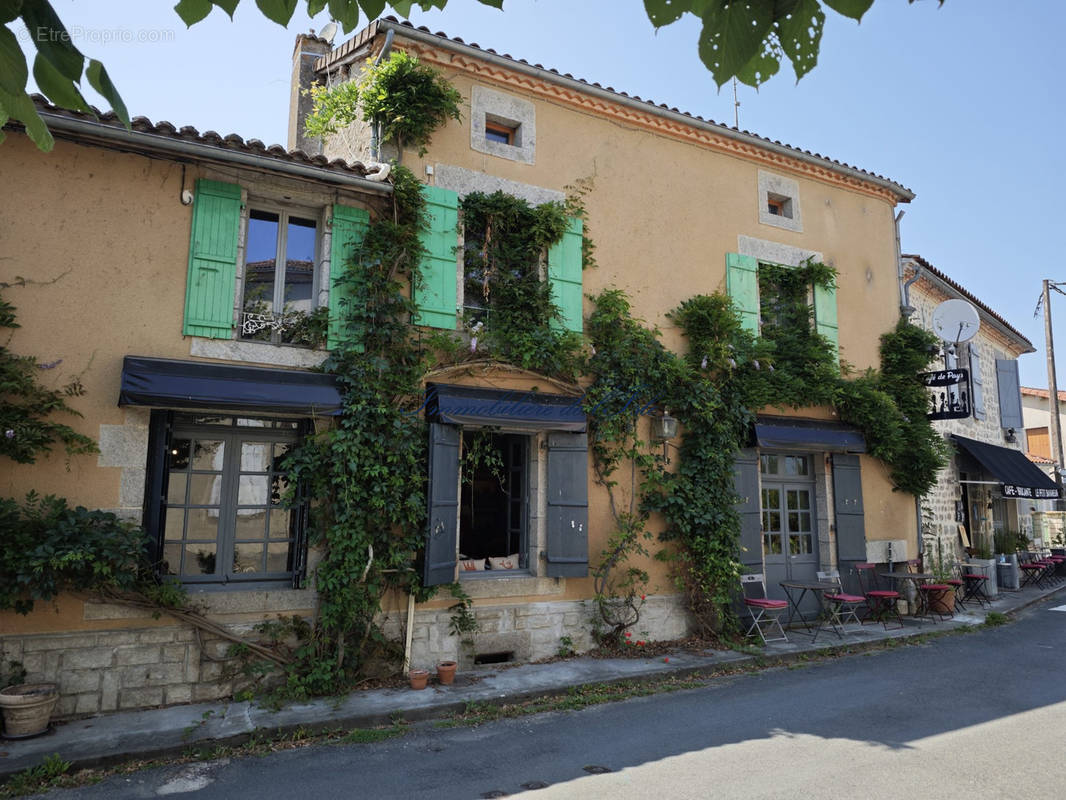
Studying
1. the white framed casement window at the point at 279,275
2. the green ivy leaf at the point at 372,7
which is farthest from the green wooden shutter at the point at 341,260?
the green ivy leaf at the point at 372,7

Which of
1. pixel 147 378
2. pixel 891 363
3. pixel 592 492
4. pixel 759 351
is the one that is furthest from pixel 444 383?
pixel 891 363

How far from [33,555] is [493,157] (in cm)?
558

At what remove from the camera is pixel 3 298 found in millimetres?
5406

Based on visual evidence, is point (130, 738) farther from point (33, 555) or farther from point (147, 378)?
point (147, 378)

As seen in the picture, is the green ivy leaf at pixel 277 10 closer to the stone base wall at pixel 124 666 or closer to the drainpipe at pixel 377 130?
the stone base wall at pixel 124 666

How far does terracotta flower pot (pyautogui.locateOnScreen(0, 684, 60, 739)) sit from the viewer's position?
470cm

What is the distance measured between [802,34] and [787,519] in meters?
8.63

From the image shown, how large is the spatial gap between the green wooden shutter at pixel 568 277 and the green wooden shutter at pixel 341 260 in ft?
6.85

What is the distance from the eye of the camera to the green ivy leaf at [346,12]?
2.02m

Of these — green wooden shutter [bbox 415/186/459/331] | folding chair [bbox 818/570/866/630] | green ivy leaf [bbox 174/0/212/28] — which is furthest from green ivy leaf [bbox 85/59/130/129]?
folding chair [bbox 818/570/866/630]

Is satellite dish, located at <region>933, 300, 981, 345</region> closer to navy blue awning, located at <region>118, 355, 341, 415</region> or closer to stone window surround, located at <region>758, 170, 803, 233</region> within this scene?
stone window surround, located at <region>758, 170, 803, 233</region>

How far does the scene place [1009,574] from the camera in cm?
1319

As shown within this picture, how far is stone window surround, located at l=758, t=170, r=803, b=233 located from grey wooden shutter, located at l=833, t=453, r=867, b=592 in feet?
10.9

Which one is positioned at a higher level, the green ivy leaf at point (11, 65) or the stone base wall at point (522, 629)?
the green ivy leaf at point (11, 65)
